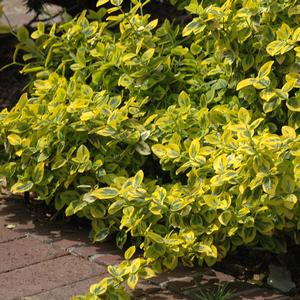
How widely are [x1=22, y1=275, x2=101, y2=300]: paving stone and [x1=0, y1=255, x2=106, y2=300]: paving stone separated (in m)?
0.03

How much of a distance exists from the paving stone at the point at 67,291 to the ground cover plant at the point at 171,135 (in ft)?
0.64

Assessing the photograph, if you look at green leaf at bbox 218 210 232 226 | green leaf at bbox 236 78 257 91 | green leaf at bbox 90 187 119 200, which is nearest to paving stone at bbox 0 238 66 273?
green leaf at bbox 90 187 119 200

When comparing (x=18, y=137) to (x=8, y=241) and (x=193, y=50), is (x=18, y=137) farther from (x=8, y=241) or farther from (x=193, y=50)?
(x=193, y=50)

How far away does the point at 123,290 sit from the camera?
330 cm

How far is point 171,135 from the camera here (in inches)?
152

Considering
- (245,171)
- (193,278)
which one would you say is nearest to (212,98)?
(245,171)

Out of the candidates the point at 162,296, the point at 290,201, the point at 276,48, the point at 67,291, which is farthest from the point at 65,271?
the point at 276,48

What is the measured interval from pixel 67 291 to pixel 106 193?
0.47 meters

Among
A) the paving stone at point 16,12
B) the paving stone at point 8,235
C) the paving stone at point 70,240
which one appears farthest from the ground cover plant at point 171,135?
the paving stone at point 16,12

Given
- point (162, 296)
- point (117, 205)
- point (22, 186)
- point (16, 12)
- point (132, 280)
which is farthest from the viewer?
point (16, 12)

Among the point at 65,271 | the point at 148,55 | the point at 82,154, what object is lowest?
the point at 65,271

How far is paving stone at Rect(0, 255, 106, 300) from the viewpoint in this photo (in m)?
3.45

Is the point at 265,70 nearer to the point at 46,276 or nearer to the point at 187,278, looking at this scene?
→ the point at 187,278

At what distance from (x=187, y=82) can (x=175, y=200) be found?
786 mm
